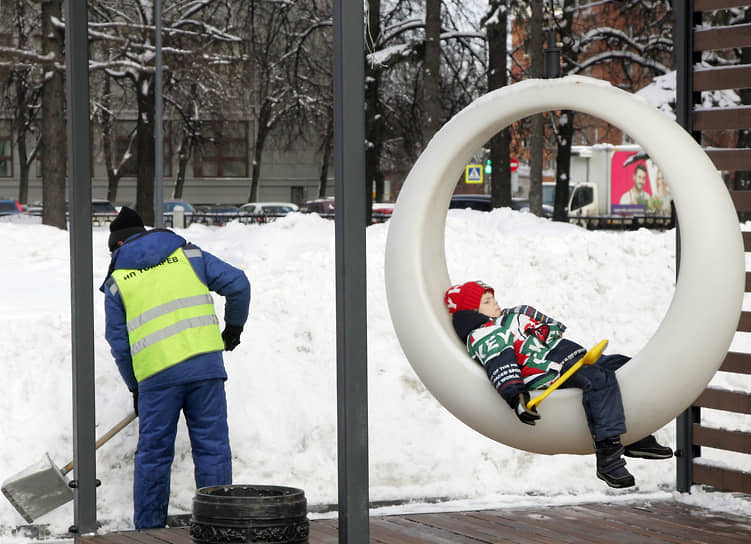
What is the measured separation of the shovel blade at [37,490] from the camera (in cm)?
674

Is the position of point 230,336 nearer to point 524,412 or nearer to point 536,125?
point 524,412

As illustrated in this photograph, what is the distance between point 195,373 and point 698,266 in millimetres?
2836

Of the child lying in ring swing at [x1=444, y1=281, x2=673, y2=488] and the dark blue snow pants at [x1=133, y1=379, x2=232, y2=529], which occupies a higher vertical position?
the child lying in ring swing at [x1=444, y1=281, x2=673, y2=488]

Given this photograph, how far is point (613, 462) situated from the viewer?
4750 mm

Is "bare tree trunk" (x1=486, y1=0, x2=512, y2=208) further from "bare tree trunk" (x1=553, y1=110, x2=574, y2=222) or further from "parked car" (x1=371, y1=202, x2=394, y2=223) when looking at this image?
"parked car" (x1=371, y1=202, x2=394, y2=223)

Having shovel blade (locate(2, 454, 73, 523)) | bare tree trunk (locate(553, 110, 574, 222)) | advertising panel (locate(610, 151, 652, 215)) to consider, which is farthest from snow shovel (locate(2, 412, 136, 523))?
advertising panel (locate(610, 151, 652, 215))

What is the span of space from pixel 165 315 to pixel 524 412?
2.32 metres

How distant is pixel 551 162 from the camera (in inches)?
2463

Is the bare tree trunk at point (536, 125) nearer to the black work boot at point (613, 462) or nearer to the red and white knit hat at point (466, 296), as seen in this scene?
the red and white knit hat at point (466, 296)

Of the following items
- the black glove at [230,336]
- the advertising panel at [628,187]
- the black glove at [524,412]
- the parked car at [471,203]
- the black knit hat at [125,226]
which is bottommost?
the black glove at [524,412]

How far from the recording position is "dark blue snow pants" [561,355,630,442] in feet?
15.4

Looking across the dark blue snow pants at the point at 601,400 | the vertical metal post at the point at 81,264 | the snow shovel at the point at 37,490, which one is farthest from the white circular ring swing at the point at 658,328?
the snow shovel at the point at 37,490

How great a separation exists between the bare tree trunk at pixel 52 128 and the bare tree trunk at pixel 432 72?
6.88 metres

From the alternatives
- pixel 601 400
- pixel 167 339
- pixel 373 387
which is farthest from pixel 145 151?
pixel 601 400
